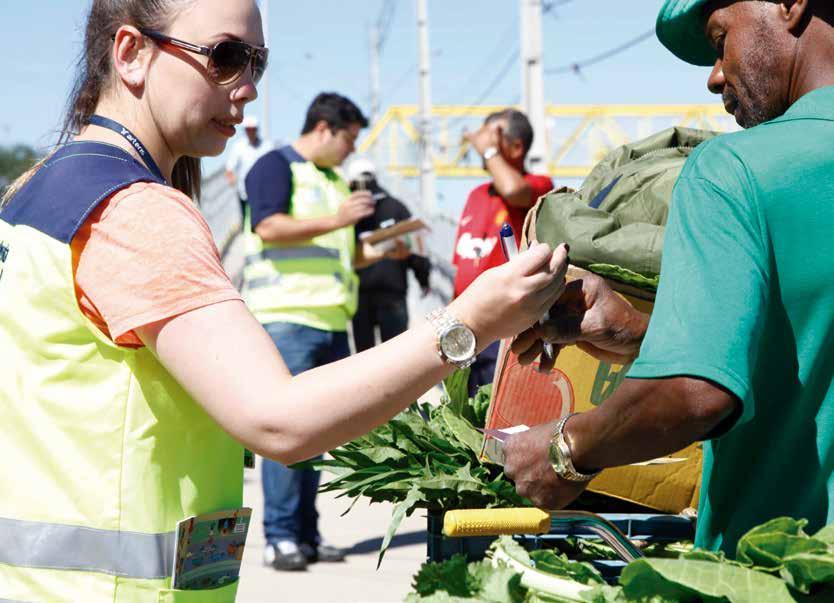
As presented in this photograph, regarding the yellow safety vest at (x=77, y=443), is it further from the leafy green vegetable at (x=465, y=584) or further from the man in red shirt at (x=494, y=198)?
the man in red shirt at (x=494, y=198)

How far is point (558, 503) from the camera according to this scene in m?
1.92

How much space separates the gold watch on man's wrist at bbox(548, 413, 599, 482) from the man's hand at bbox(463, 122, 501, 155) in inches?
190

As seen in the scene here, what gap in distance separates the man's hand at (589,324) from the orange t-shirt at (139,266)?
77 centimetres

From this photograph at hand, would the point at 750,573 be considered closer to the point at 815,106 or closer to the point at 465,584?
the point at 465,584

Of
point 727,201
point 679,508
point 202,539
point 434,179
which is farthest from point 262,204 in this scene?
point 434,179

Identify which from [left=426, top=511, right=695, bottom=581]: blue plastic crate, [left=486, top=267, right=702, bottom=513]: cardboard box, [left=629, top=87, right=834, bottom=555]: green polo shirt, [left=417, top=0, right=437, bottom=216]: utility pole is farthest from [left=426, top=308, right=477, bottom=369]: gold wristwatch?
[left=417, top=0, right=437, bottom=216]: utility pole

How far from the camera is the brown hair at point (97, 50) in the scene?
6.83ft

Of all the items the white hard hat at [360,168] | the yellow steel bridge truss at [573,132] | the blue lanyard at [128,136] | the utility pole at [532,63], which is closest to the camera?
the blue lanyard at [128,136]

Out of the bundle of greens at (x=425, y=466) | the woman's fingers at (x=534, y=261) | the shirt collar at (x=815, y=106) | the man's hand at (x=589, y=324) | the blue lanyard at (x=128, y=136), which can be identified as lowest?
the bundle of greens at (x=425, y=466)

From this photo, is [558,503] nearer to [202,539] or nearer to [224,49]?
[202,539]

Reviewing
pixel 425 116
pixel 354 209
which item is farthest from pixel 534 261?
pixel 425 116

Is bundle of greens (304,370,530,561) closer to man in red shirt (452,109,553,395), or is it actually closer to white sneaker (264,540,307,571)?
white sneaker (264,540,307,571)

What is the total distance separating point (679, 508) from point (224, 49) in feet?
5.06

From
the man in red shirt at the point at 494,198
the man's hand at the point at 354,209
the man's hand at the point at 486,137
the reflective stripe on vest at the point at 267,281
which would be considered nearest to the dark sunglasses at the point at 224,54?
the man's hand at the point at 354,209
